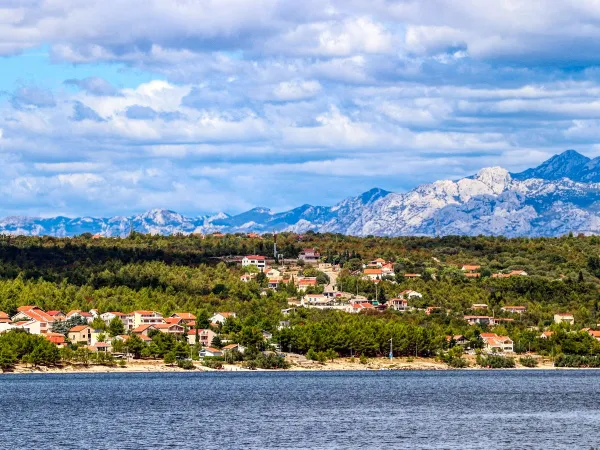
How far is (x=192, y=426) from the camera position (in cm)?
7419

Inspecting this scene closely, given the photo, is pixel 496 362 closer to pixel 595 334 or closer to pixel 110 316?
pixel 595 334

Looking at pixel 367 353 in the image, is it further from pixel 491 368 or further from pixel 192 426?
pixel 192 426

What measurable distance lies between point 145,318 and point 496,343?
45621 mm

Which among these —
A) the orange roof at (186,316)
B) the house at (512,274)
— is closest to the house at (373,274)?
the house at (512,274)

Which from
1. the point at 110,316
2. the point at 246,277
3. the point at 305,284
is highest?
the point at 246,277

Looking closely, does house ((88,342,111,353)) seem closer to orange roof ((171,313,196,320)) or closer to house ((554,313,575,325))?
orange roof ((171,313,196,320))

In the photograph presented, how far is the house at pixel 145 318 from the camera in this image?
15062 cm

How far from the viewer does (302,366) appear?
5389 inches

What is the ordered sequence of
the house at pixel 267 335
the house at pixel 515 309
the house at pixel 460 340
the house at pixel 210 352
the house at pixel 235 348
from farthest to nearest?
the house at pixel 515 309
the house at pixel 460 340
the house at pixel 267 335
the house at pixel 235 348
the house at pixel 210 352

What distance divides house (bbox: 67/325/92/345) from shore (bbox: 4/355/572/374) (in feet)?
26.9

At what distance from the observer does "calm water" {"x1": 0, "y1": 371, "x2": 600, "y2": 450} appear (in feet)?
218

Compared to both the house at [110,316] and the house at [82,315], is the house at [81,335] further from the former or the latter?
the house at [82,315]

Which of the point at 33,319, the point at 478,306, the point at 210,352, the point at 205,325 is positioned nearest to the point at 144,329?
the point at 205,325

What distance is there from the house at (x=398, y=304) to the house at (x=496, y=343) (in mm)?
21521
